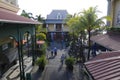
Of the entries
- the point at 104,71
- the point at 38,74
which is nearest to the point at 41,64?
the point at 38,74

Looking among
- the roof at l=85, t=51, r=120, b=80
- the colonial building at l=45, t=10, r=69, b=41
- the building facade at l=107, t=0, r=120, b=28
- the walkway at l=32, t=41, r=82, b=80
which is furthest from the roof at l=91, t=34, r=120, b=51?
the colonial building at l=45, t=10, r=69, b=41

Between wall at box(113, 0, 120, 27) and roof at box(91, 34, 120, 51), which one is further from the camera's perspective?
wall at box(113, 0, 120, 27)

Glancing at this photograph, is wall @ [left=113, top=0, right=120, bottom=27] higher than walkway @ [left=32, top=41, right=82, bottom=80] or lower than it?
higher

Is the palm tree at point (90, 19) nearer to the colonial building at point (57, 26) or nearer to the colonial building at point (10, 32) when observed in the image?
the colonial building at point (10, 32)

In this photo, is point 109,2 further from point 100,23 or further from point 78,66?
point 78,66

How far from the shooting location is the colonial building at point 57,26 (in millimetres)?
48562

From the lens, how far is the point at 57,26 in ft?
162

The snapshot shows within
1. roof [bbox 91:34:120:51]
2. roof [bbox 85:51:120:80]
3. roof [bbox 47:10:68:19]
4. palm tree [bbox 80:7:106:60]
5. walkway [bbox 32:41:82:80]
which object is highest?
roof [bbox 47:10:68:19]

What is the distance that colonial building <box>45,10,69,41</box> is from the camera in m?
48.6

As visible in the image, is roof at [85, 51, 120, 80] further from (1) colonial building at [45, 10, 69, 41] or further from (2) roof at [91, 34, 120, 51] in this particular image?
(1) colonial building at [45, 10, 69, 41]

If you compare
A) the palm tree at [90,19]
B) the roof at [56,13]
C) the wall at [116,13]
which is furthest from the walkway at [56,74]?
the roof at [56,13]

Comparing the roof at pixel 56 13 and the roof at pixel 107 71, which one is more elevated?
the roof at pixel 56 13

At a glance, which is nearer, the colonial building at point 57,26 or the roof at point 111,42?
the roof at point 111,42

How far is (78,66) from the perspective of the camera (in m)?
19.3
